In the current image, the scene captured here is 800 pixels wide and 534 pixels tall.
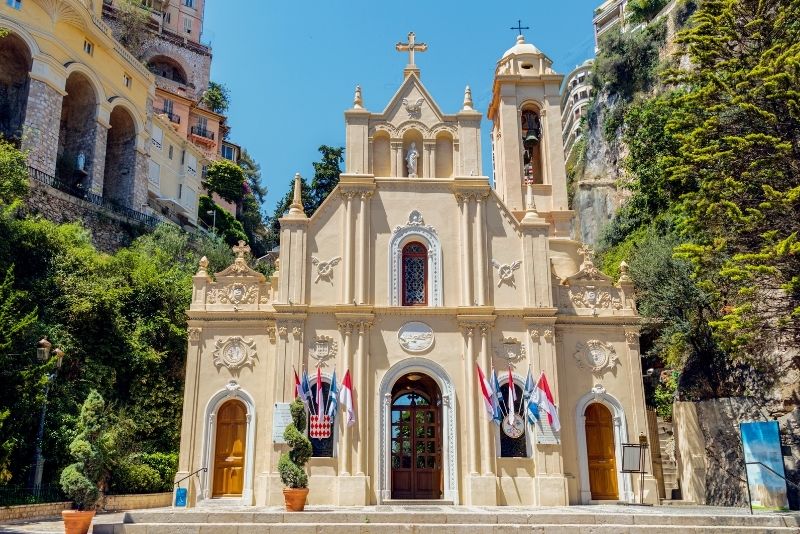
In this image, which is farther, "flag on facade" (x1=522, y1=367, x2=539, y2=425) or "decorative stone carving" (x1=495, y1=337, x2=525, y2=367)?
"decorative stone carving" (x1=495, y1=337, x2=525, y2=367)

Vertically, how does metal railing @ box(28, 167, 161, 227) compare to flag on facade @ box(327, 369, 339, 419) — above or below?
above

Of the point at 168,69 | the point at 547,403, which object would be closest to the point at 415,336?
the point at 547,403

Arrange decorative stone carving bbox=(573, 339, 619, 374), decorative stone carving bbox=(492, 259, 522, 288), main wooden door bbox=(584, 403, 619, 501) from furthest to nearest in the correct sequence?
decorative stone carving bbox=(492, 259, 522, 288) < decorative stone carving bbox=(573, 339, 619, 374) < main wooden door bbox=(584, 403, 619, 501)

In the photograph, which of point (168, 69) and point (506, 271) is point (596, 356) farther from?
point (168, 69)

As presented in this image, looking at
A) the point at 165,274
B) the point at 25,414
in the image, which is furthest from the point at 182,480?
the point at 165,274

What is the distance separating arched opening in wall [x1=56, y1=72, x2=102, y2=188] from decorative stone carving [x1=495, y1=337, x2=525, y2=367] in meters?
29.3

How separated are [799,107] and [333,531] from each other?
15.6 m

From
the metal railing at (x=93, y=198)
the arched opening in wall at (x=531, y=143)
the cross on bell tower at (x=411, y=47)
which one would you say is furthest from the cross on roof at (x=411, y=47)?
the metal railing at (x=93, y=198)

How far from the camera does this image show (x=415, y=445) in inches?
870

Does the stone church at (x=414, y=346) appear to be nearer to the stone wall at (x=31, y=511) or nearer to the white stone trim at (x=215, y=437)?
the white stone trim at (x=215, y=437)

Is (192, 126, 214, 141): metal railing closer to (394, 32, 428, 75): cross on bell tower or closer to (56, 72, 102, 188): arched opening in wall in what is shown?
(56, 72, 102, 188): arched opening in wall

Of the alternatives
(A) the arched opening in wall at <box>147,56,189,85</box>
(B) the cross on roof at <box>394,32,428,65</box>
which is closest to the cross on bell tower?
(B) the cross on roof at <box>394,32,428,65</box>

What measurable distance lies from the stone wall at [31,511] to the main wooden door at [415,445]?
9.60m

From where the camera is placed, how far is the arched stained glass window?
22812 millimetres
